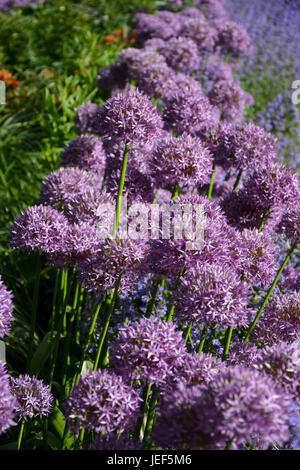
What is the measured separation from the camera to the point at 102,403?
168cm

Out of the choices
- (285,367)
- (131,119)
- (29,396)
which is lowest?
(29,396)

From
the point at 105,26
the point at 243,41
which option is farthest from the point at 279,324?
the point at 105,26

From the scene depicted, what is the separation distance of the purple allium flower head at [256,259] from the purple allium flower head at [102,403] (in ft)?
2.58

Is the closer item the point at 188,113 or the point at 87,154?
the point at 188,113

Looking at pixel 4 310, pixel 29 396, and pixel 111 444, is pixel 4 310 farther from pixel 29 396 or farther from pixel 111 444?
pixel 111 444

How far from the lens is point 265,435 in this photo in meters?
1.39

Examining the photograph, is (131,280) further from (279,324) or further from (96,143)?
(96,143)

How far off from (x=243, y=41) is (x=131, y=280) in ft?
12.3

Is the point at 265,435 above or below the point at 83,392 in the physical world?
above

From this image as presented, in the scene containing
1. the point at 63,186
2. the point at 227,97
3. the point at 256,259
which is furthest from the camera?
the point at 227,97

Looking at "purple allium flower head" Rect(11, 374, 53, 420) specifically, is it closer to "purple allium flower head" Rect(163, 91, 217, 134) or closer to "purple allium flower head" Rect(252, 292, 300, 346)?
"purple allium flower head" Rect(252, 292, 300, 346)

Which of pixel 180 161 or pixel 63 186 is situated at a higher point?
pixel 180 161

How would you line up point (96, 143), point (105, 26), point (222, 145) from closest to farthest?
1. point (222, 145)
2. point (96, 143)
3. point (105, 26)

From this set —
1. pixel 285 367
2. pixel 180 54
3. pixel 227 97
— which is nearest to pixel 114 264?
pixel 285 367
